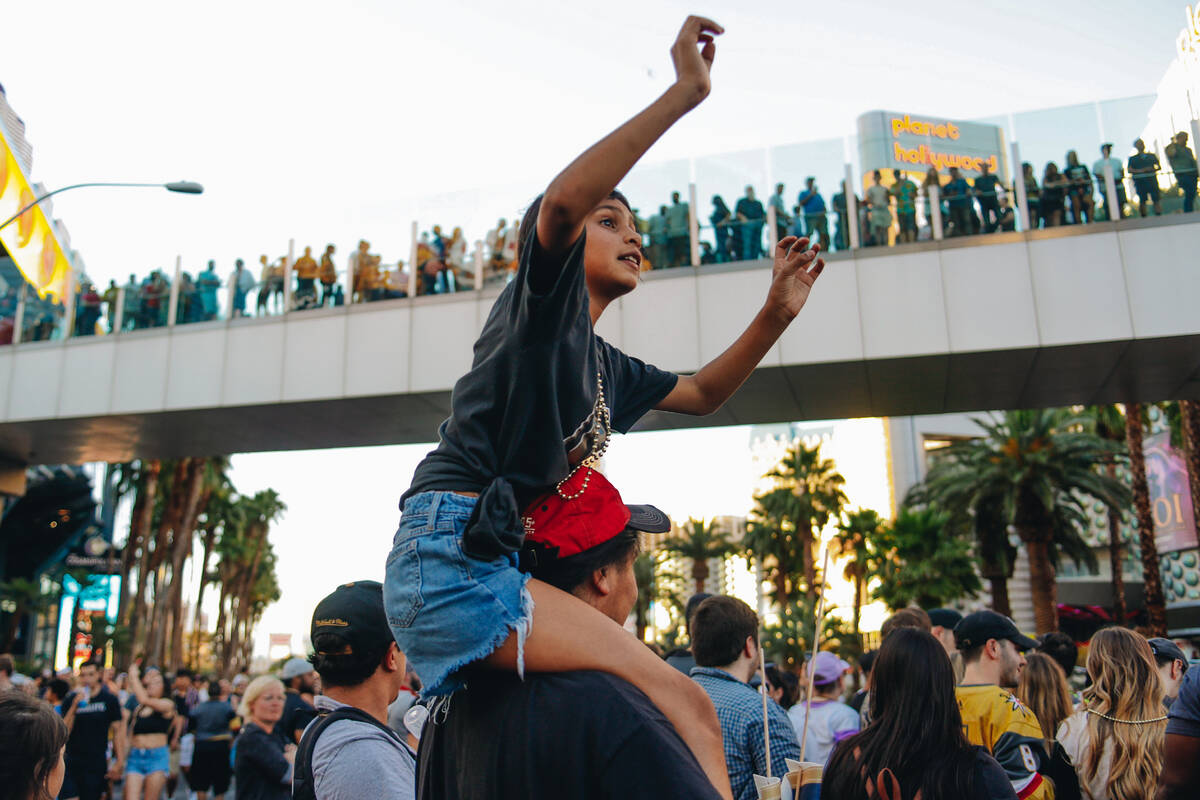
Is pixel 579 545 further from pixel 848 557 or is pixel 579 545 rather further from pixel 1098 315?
pixel 848 557

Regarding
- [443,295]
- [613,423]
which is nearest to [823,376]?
[443,295]

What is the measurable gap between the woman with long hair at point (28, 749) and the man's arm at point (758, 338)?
2.20m

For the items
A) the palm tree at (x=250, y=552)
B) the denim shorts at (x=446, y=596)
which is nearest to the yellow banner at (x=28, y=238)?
the denim shorts at (x=446, y=596)

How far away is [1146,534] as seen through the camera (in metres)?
25.3

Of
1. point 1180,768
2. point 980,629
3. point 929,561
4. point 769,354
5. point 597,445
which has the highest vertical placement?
point 769,354

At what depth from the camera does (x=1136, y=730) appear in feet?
14.9

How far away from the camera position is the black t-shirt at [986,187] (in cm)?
1689

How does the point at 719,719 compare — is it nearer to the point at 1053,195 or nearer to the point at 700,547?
the point at 1053,195

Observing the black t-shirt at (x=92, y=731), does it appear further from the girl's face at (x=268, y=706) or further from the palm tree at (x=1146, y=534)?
the palm tree at (x=1146, y=534)

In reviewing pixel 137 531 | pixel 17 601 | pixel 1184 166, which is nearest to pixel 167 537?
pixel 137 531

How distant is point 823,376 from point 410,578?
670 inches

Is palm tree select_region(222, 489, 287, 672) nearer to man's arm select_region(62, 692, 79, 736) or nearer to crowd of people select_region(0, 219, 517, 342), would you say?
crowd of people select_region(0, 219, 517, 342)

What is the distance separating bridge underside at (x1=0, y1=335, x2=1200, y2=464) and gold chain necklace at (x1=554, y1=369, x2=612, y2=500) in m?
15.3

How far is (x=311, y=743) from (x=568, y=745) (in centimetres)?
203
